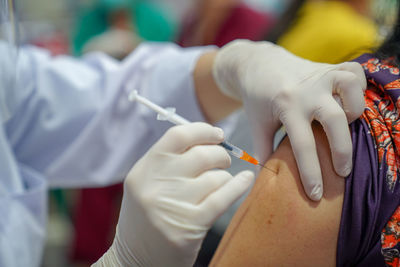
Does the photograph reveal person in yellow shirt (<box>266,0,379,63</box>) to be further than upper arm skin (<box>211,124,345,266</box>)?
Yes

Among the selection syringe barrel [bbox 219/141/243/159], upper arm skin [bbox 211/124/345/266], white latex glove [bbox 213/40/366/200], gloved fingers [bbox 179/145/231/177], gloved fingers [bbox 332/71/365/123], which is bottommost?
upper arm skin [bbox 211/124/345/266]

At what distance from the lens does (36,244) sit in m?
1.00

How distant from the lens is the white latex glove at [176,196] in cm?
59

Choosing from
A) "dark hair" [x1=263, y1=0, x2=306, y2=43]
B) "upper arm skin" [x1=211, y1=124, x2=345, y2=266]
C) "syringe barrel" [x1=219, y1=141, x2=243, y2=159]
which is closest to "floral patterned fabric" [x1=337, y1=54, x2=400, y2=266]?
"upper arm skin" [x1=211, y1=124, x2=345, y2=266]

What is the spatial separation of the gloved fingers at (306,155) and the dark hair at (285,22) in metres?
1.26

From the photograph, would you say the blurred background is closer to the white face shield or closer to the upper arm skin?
the upper arm skin

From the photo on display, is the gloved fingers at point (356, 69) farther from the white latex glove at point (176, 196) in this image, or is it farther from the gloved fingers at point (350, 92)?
the white latex glove at point (176, 196)

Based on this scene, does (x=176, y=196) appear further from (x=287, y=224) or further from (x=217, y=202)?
(x=287, y=224)

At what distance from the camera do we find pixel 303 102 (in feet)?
2.31

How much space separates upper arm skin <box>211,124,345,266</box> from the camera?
0.66m

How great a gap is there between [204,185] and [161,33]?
2579mm

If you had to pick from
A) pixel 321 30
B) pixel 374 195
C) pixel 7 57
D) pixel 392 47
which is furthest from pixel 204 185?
pixel 321 30

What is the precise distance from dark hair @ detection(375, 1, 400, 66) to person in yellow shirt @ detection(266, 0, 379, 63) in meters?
0.68

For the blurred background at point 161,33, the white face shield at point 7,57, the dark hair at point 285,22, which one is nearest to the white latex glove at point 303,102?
the blurred background at point 161,33
